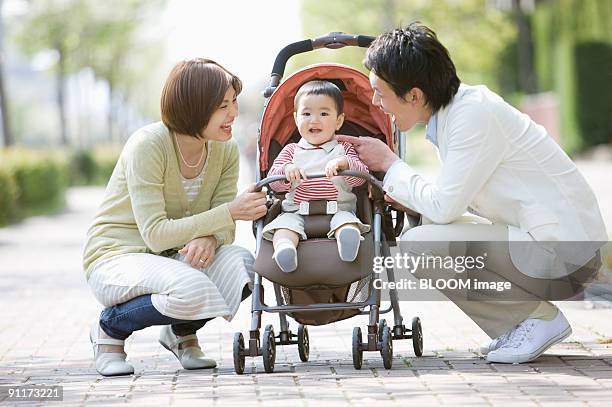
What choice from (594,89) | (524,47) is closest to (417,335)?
(594,89)

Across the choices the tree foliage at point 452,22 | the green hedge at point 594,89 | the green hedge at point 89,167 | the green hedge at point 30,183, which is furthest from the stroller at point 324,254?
the tree foliage at point 452,22

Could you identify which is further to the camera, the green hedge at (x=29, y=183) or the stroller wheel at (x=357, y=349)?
→ the green hedge at (x=29, y=183)

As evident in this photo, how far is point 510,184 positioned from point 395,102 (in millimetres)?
676

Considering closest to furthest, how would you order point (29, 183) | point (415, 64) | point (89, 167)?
1. point (415, 64)
2. point (29, 183)
3. point (89, 167)

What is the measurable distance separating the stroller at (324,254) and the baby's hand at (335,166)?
50 millimetres

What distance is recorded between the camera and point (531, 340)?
225 inches

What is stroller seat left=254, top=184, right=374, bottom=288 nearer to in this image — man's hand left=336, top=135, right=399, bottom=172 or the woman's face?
man's hand left=336, top=135, right=399, bottom=172

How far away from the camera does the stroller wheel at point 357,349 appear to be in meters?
5.57

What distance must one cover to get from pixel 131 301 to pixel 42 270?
7.42 meters

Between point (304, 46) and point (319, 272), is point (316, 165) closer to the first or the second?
point (319, 272)

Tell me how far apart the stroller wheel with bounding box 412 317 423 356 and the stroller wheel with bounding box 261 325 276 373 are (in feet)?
2.54

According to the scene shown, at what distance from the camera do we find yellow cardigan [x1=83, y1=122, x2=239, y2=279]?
6.00 metres

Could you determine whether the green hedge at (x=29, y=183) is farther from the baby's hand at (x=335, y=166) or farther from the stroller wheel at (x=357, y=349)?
the stroller wheel at (x=357, y=349)

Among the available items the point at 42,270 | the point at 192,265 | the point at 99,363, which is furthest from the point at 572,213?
the point at 42,270
